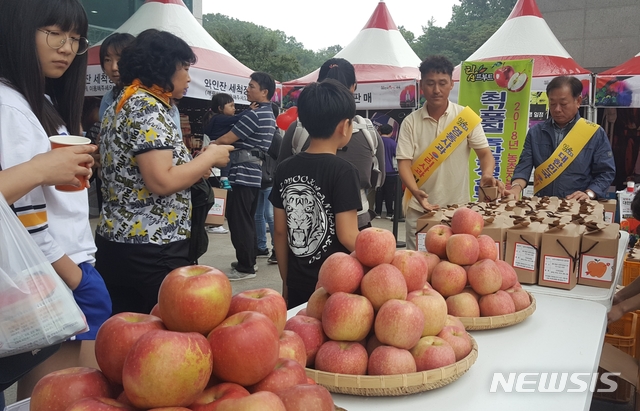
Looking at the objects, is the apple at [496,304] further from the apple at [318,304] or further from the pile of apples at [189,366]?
the pile of apples at [189,366]

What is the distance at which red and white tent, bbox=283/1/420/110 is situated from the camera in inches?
338

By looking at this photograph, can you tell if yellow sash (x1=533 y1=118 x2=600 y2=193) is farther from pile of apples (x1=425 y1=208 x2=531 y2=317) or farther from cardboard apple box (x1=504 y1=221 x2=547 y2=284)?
pile of apples (x1=425 y1=208 x2=531 y2=317)

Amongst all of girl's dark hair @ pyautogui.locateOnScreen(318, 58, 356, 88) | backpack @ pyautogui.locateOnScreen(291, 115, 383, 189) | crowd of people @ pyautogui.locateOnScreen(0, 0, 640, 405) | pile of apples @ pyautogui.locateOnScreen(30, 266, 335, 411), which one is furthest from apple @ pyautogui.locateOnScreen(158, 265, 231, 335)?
girl's dark hair @ pyautogui.locateOnScreen(318, 58, 356, 88)

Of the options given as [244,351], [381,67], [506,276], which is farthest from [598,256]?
[381,67]

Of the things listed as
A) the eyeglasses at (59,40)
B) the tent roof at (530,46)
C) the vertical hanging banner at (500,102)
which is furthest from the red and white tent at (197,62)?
the eyeglasses at (59,40)

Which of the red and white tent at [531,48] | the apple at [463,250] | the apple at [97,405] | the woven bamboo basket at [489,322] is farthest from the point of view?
the red and white tent at [531,48]

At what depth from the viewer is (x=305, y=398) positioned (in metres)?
0.85

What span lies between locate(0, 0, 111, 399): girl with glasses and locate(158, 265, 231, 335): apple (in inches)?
27.6

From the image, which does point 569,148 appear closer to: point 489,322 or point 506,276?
point 506,276

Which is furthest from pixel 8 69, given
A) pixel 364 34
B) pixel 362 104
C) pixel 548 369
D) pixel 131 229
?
pixel 364 34

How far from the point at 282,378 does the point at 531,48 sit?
879 centimetres

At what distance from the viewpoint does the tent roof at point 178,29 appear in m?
7.33

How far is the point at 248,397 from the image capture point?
791mm

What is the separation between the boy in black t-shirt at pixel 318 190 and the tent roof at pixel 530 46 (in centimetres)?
666
